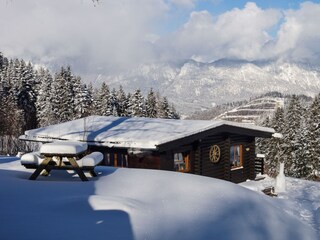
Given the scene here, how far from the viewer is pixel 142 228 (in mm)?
4348

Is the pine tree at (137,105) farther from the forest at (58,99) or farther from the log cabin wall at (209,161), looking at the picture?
the log cabin wall at (209,161)

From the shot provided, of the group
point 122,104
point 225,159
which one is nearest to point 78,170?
point 225,159

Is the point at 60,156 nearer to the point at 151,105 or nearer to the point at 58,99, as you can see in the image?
the point at 58,99

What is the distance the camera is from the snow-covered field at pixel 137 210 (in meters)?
4.27

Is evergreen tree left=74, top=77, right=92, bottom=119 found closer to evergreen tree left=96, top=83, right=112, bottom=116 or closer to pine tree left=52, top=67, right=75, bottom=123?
pine tree left=52, top=67, right=75, bottom=123

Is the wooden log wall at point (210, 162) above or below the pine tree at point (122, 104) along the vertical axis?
below

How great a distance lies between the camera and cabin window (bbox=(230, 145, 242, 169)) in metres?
20.1

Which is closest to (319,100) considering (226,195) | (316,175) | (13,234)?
(316,175)

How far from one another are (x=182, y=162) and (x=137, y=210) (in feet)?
39.3

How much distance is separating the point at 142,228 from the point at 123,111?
56199mm

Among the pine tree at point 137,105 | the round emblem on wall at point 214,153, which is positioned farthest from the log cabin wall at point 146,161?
the pine tree at point 137,105

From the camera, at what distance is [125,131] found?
1611cm

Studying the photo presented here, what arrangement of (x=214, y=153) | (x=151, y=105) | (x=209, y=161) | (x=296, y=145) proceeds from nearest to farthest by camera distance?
(x=209, y=161) → (x=214, y=153) → (x=296, y=145) → (x=151, y=105)

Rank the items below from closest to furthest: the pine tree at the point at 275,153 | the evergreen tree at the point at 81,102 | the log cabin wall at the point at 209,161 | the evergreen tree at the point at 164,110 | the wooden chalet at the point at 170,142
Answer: the wooden chalet at the point at 170,142 → the log cabin wall at the point at 209,161 → the pine tree at the point at 275,153 → the evergreen tree at the point at 81,102 → the evergreen tree at the point at 164,110
